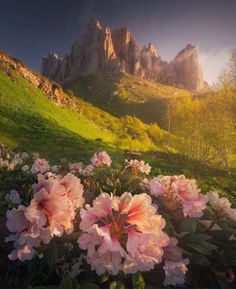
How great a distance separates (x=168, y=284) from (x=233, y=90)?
1336 inches

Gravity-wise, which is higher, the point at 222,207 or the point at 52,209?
the point at 222,207

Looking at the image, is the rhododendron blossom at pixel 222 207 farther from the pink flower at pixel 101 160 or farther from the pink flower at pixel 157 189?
the pink flower at pixel 101 160

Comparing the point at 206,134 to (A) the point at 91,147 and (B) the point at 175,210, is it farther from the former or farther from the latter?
(B) the point at 175,210

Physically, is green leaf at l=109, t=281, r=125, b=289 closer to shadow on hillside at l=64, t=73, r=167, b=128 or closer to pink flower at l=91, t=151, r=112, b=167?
pink flower at l=91, t=151, r=112, b=167

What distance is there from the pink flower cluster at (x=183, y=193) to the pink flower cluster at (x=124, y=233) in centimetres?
86

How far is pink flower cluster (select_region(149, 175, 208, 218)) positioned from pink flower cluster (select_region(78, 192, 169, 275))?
856mm

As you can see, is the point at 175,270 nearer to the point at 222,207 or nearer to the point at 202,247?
the point at 202,247

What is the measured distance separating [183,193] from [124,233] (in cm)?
110

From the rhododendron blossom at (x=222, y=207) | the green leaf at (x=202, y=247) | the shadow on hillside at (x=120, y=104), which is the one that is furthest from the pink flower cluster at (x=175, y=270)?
the shadow on hillside at (x=120, y=104)

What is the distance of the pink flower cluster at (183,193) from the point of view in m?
3.37

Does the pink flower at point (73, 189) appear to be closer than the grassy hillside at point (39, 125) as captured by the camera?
Yes

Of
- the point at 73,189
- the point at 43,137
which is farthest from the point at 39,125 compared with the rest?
the point at 73,189

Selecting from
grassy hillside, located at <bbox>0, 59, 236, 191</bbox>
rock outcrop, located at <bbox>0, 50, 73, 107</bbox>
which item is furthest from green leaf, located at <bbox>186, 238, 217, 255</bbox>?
rock outcrop, located at <bbox>0, 50, 73, 107</bbox>

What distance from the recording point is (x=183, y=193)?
346 cm
